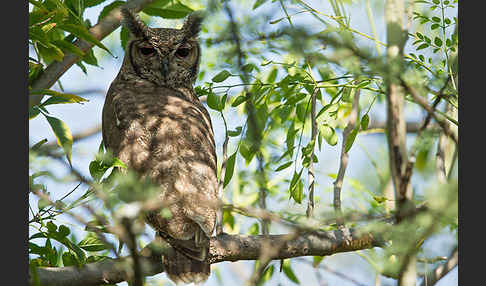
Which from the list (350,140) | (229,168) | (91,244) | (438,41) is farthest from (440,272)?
(91,244)

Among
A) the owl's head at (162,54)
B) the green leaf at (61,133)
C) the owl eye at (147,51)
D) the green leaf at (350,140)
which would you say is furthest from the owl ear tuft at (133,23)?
the green leaf at (350,140)

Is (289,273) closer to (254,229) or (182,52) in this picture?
(254,229)

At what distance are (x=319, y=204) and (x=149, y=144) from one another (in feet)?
3.90

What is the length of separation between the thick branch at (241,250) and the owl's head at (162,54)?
1.93 meters

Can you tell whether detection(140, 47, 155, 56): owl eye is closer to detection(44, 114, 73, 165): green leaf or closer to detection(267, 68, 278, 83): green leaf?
detection(267, 68, 278, 83): green leaf

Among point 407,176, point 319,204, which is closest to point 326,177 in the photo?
point 319,204

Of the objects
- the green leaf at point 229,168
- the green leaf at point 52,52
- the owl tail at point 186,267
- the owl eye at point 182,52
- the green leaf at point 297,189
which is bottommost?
the owl tail at point 186,267

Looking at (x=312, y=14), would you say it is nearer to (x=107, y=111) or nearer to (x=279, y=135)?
(x=279, y=135)

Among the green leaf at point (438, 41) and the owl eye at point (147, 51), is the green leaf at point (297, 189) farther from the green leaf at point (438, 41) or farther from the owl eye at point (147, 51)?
the owl eye at point (147, 51)

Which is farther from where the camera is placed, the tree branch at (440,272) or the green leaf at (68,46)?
the green leaf at (68,46)

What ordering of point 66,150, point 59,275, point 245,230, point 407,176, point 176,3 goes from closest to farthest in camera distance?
1. point 407,176
2. point 59,275
3. point 66,150
4. point 176,3
5. point 245,230

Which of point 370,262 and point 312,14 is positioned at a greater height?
point 312,14

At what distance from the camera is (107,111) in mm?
3754

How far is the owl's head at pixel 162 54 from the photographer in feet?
14.0
